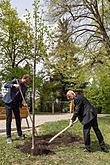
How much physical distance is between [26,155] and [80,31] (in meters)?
15.6

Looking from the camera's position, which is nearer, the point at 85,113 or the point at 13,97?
the point at 85,113

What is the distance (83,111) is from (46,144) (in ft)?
4.57

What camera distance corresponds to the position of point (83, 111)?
32.4 feet

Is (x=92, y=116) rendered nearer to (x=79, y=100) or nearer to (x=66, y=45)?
(x=79, y=100)

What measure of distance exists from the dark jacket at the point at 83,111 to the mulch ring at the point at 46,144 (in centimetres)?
100

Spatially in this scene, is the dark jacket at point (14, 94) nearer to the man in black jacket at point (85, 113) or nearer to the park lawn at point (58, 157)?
the park lawn at point (58, 157)

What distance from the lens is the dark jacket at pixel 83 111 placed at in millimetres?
9734

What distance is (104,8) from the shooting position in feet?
76.4

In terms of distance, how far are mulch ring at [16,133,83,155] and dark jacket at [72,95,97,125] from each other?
100cm

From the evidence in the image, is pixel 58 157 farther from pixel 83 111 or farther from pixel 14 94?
pixel 14 94

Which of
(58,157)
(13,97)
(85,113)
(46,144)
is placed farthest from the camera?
(13,97)

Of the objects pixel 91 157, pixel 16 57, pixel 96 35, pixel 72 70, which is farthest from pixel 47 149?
pixel 16 57

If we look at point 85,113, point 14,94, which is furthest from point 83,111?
point 14,94

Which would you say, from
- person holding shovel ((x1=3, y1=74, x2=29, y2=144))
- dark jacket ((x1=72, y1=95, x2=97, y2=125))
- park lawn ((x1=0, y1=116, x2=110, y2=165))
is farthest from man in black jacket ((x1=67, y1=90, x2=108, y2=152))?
person holding shovel ((x1=3, y1=74, x2=29, y2=144))
